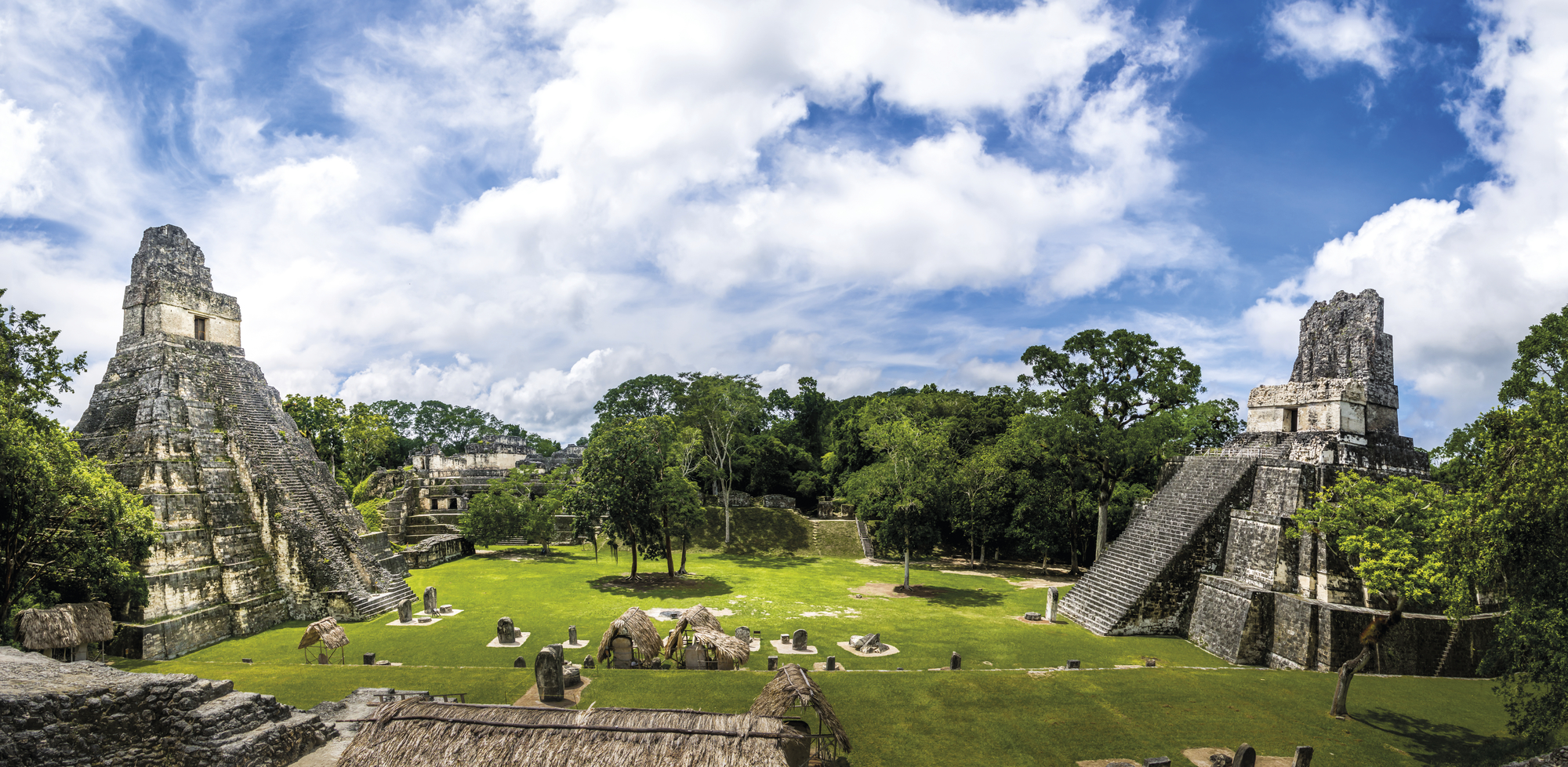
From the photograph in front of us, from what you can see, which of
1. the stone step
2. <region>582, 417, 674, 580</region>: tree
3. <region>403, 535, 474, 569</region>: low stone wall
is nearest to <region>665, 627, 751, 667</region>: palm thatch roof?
the stone step

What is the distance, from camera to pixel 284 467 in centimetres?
2081

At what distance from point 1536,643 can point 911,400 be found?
1162 inches

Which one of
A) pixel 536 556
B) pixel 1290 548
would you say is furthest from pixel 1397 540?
pixel 536 556

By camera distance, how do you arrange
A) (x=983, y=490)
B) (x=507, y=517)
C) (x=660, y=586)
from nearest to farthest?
(x=660, y=586)
(x=983, y=490)
(x=507, y=517)

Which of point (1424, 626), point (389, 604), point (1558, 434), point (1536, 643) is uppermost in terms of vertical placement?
point (1558, 434)

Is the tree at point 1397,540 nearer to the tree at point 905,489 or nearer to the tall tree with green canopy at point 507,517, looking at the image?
the tree at point 905,489

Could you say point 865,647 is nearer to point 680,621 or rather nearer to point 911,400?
point 680,621

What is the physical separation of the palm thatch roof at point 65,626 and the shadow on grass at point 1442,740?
79.7ft

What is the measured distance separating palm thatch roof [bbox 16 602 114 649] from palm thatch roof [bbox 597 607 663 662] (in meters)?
10.3

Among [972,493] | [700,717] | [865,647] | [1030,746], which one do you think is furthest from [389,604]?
[972,493]

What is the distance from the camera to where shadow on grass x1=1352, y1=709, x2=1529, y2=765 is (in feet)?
34.2

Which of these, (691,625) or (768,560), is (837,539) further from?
(691,625)

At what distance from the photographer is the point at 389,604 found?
19906mm

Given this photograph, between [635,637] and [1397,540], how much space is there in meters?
13.7
